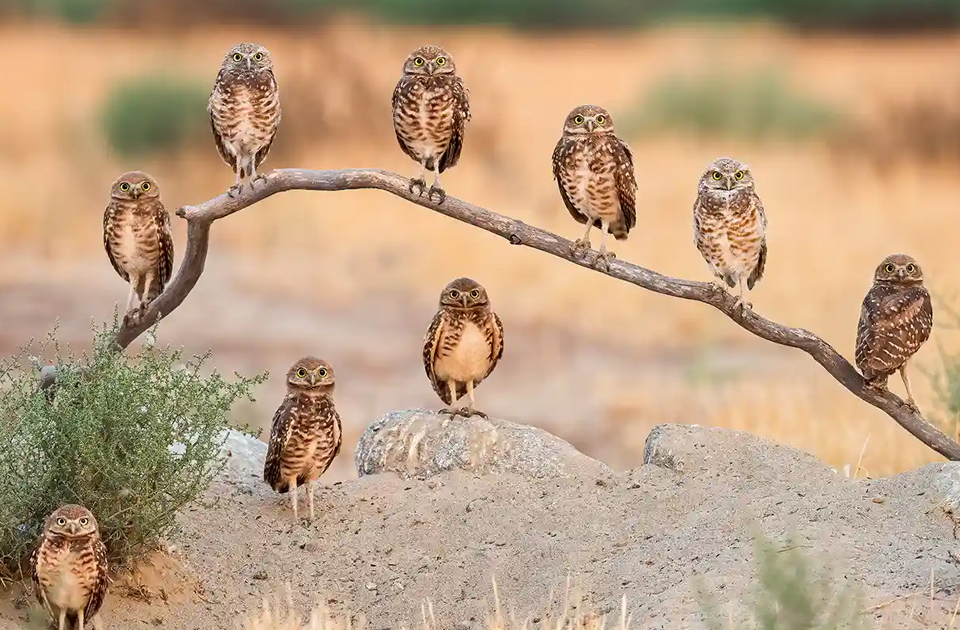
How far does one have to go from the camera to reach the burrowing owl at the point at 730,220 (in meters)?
7.60

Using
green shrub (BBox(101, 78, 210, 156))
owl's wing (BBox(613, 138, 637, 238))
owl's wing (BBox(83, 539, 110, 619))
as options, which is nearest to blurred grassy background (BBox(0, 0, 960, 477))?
green shrub (BBox(101, 78, 210, 156))

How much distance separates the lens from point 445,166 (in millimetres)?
8008

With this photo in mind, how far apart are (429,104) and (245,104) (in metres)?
0.89

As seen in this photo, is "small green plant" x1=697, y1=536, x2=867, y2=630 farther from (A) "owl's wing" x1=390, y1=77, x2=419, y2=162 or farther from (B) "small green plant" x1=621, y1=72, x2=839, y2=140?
(B) "small green plant" x1=621, y1=72, x2=839, y2=140

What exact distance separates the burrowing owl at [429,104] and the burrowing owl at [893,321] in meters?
2.23

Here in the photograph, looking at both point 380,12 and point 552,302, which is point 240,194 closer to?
point 552,302

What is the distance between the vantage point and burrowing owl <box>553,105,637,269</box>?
25.5 ft

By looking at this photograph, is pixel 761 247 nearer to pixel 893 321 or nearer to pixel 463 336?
pixel 893 321

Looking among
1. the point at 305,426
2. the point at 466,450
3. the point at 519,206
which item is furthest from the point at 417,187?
the point at 519,206

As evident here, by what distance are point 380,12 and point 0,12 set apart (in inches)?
346

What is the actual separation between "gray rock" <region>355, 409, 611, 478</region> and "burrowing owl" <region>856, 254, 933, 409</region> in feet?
4.86

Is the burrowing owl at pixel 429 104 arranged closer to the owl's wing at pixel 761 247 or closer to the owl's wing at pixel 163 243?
the owl's wing at pixel 163 243

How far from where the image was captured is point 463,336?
26.3 ft

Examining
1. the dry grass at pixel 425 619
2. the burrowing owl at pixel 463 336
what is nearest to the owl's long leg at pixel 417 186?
the burrowing owl at pixel 463 336
